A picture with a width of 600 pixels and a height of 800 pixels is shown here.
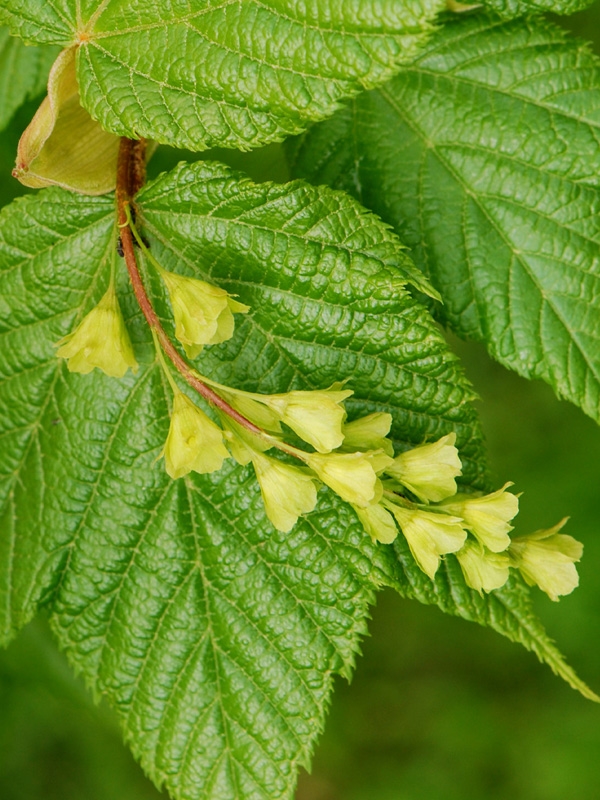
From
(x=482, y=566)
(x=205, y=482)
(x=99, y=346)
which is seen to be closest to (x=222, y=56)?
(x=99, y=346)

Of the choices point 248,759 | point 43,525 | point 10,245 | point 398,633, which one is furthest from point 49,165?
point 398,633

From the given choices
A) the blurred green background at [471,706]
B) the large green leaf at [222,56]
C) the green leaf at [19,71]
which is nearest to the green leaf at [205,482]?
the large green leaf at [222,56]

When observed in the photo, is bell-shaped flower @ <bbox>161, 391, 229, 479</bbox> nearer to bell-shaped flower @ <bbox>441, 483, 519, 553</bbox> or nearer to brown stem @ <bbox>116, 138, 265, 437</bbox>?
brown stem @ <bbox>116, 138, 265, 437</bbox>

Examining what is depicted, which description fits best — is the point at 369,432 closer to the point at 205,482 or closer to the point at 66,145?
the point at 205,482

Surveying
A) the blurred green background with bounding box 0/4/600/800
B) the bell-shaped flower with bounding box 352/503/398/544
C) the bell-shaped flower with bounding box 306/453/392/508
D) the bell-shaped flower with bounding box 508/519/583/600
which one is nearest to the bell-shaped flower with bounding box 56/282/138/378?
the bell-shaped flower with bounding box 306/453/392/508

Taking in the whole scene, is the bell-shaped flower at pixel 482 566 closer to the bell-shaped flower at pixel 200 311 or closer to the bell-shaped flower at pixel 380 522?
the bell-shaped flower at pixel 380 522
